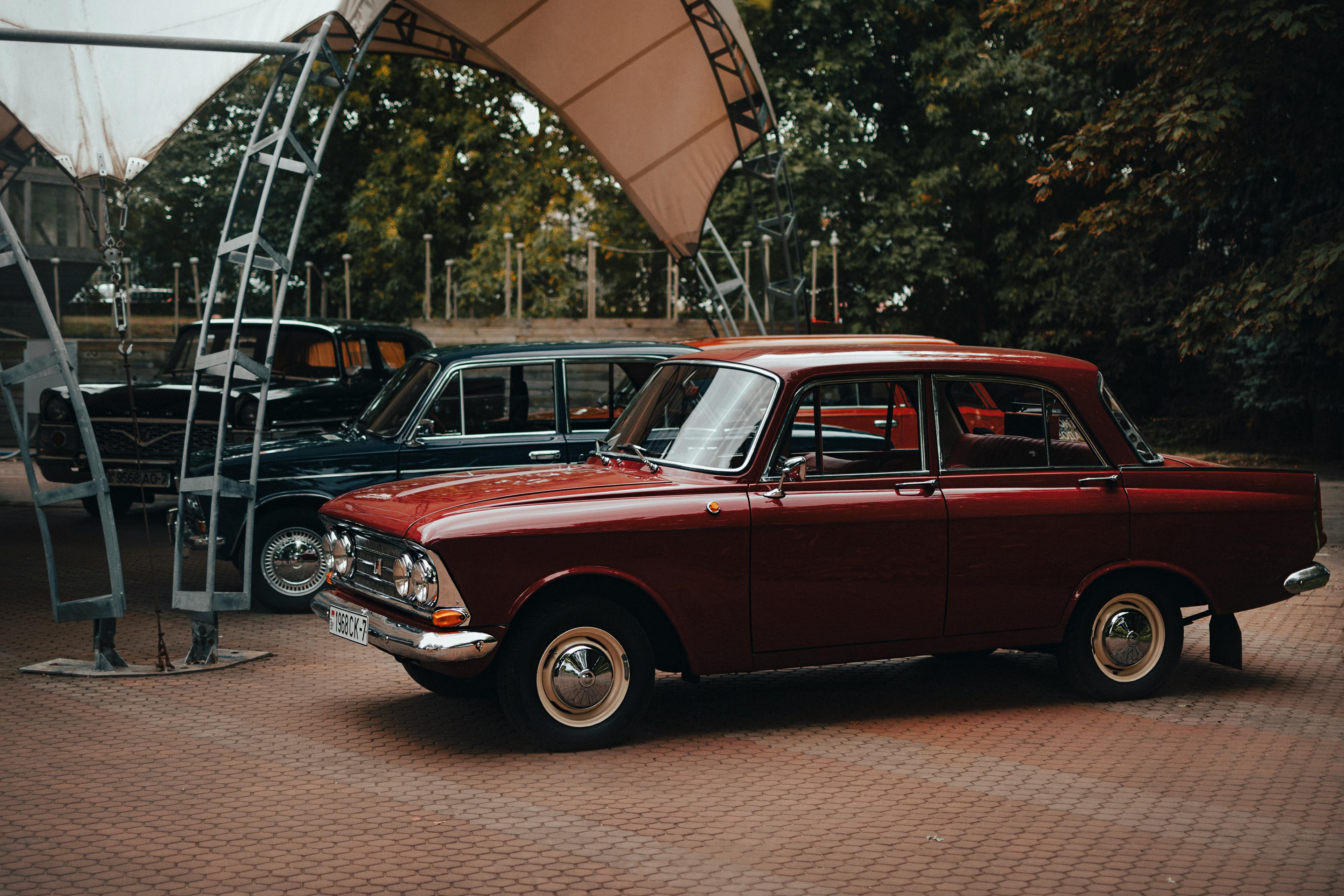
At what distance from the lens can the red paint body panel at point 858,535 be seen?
5840 mm

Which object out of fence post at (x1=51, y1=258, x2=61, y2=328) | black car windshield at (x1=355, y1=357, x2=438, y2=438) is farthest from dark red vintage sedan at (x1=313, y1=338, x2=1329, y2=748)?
fence post at (x1=51, y1=258, x2=61, y2=328)

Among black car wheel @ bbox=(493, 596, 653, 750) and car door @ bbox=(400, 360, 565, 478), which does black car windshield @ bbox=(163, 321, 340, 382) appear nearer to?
car door @ bbox=(400, 360, 565, 478)

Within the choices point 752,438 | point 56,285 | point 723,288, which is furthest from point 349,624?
point 723,288

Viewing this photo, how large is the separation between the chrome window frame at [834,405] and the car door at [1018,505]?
93 mm

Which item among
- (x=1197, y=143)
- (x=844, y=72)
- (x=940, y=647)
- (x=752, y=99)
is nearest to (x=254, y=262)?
(x=940, y=647)

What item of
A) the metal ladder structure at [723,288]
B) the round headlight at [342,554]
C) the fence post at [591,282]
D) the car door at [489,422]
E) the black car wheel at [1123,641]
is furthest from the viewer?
the fence post at [591,282]

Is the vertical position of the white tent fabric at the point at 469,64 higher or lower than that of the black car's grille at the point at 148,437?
higher

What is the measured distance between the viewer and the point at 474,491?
6234mm

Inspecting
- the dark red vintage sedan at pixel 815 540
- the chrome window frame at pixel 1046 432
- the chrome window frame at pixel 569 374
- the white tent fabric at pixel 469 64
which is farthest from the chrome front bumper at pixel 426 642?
the white tent fabric at pixel 469 64

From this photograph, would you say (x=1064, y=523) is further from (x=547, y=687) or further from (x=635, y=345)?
(x=635, y=345)

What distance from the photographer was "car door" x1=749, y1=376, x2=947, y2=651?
609 cm

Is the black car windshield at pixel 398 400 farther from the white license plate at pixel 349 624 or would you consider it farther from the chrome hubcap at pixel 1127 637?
the chrome hubcap at pixel 1127 637

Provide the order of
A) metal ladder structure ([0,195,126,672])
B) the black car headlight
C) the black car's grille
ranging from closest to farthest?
metal ladder structure ([0,195,126,672]), the black car's grille, the black car headlight

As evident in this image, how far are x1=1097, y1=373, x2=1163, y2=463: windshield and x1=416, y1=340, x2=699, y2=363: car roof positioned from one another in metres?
3.37
